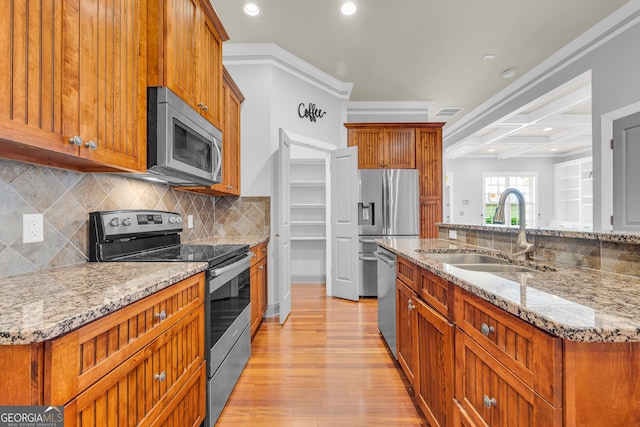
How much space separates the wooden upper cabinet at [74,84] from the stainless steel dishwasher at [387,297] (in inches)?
70.6

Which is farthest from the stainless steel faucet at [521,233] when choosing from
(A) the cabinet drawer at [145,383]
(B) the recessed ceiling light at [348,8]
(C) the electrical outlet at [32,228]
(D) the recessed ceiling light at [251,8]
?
(D) the recessed ceiling light at [251,8]

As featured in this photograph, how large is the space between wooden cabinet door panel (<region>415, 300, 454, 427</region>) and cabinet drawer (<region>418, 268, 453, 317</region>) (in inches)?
1.7

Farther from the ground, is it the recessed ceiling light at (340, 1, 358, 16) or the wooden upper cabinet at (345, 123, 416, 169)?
the recessed ceiling light at (340, 1, 358, 16)

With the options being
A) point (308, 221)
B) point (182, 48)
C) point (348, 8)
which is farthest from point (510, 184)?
point (182, 48)

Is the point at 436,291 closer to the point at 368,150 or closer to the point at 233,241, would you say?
the point at 233,241

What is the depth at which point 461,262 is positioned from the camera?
6.47ft

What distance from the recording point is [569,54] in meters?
3.46

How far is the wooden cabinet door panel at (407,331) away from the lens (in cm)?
175

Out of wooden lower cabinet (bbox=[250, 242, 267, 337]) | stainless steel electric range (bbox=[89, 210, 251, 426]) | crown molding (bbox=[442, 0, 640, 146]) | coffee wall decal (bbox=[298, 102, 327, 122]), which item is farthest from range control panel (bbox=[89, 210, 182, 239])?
crown molding (bbox=[442, 0, 640, 146])

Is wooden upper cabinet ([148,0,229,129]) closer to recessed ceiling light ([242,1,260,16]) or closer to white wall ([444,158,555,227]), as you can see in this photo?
recessed ceiling light ([242,1,260,16])

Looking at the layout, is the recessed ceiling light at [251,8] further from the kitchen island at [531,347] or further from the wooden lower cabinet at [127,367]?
the kitchen island at [531,347]

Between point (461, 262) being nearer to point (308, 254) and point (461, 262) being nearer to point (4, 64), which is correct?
point (4, 64)

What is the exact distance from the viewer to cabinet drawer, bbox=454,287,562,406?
727 millimetres

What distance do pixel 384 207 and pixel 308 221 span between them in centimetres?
143
